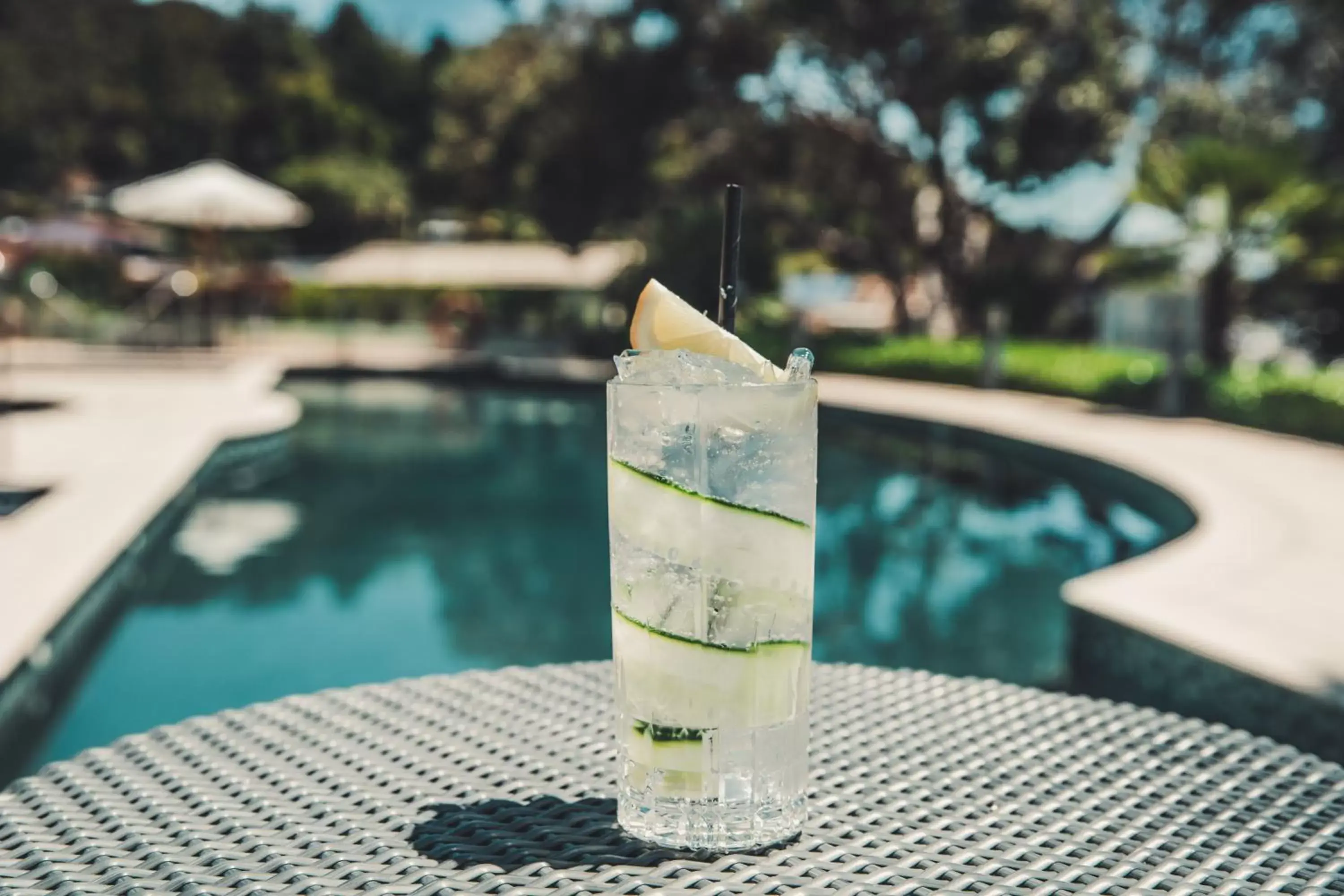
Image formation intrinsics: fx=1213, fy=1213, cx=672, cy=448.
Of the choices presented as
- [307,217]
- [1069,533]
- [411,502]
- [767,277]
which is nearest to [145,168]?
[307,217]

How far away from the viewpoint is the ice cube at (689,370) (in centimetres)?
173

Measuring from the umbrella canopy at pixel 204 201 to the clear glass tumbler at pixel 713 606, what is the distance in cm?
1892

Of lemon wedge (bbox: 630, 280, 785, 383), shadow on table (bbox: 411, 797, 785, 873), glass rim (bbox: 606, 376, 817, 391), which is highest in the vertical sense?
lemon wedge (bbox: 630, 280, 785, 383)

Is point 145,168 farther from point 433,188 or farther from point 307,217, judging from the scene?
point 307,217

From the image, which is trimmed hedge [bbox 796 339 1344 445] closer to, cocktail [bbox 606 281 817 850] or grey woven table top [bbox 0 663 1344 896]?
grey woven table top [bbox 0 663 1344 896]

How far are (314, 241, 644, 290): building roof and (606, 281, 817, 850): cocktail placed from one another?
78.5 ft

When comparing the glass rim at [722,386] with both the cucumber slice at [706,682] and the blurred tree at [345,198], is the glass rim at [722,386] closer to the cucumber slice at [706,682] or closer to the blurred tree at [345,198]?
the cucumber slice at [706,682]

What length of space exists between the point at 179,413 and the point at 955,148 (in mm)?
14250

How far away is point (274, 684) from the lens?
17.8 feet

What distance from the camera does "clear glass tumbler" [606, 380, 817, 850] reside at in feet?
5.62

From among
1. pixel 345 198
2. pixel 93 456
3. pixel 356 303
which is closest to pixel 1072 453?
pixel 93 456

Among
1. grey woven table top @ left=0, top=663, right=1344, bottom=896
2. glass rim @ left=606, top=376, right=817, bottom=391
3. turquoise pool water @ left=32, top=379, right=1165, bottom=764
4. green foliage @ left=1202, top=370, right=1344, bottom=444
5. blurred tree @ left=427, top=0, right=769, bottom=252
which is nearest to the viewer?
grey woven table top @ left=0, top=663, right=1344, bottom=896

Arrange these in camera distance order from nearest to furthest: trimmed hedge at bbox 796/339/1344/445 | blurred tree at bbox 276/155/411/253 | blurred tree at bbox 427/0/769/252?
trimmed hedge at bbox 796/339/1344/445, blurred tree at bbox 427/0/769/252, blurred tree at bbox 276/155/411/253

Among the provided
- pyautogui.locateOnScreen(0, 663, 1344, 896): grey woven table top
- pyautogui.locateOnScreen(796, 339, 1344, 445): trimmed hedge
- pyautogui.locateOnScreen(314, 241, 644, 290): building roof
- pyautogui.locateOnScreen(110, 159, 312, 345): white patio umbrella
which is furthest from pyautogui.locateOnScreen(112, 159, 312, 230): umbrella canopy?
pyautogui.locateOnScreen(0, 663, 1344, 896): grey woven table top
